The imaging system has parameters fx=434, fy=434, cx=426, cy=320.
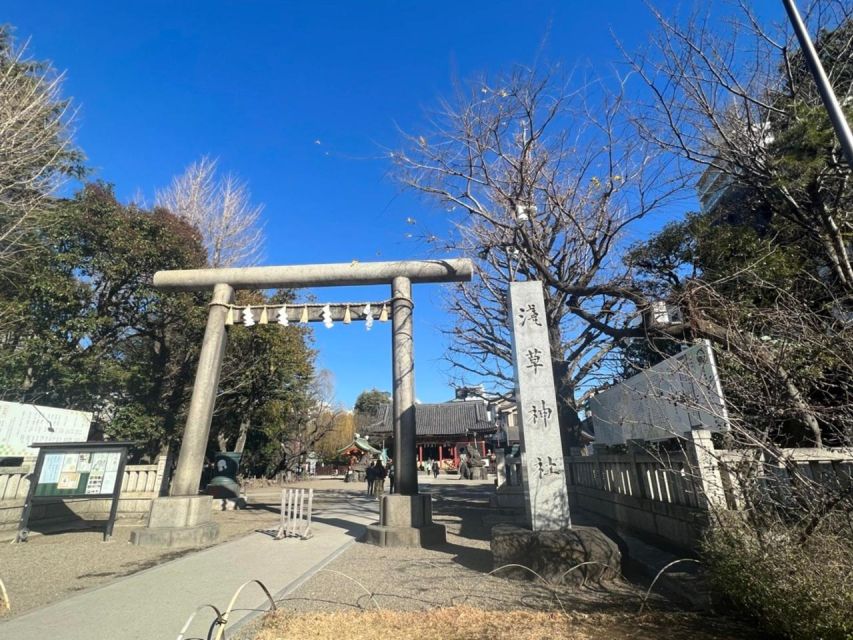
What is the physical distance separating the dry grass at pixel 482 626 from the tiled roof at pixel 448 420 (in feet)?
103

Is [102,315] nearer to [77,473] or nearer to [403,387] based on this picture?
[77,473]

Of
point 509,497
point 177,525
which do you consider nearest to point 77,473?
point 177,525

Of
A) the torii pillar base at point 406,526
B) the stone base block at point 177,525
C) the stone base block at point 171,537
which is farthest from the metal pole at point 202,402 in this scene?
the torii pillar base at point 406,526

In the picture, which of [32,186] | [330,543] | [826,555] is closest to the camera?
[826,555]

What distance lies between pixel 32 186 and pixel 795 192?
19109 mm

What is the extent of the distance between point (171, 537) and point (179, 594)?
376 centimetres

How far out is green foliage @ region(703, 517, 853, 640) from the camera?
3.04 metres

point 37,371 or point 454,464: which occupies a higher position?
point 37,371

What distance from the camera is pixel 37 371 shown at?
46.2 ft

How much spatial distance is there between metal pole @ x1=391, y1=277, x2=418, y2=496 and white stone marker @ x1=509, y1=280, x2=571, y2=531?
8.46ft

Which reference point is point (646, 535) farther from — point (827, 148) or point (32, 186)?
point (32, 186)

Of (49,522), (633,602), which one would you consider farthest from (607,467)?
(49,522)

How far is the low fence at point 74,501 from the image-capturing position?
29.6 ft

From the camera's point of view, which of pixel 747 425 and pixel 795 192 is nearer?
pixel 747 425
